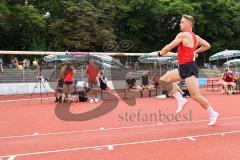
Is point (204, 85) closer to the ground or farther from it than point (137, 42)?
closer to the ground

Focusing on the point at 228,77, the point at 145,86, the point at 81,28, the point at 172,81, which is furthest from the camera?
the point at 81,28

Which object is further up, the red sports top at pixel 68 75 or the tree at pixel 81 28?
the tree at pixel 81 28

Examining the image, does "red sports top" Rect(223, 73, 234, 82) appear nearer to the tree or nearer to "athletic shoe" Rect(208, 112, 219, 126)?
"athletic shoe" Rect(208, 112, 219, 126)

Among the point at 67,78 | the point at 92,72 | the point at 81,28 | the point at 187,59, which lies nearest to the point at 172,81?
the point at 187,59

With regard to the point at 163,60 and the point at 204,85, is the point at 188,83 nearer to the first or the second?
the point at 163,60

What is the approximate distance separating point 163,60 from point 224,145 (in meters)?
20.7

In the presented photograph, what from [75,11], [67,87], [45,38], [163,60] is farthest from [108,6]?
[67,87]

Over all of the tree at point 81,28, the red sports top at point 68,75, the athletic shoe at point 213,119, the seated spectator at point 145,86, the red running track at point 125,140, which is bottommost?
the red running track at point 125,140

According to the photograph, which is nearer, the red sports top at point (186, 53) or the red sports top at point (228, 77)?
the red sports top at point (186, 53)

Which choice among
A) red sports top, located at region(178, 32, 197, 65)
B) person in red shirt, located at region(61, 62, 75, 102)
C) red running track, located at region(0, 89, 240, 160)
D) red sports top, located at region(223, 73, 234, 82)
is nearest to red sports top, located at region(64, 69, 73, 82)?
person in red shirt, located at region(61, 62, 75, 102)

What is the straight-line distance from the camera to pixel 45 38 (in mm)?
54375

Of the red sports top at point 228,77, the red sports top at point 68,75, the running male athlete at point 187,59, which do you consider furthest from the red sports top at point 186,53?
the red sports top at point 228,77

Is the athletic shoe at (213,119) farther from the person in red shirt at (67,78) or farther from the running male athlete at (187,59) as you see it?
the person in red shirt at (67,78)

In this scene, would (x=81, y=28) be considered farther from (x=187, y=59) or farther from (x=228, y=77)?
(x=187, y=59)
